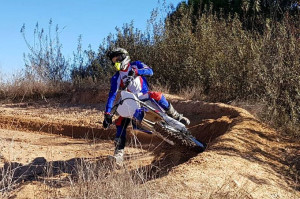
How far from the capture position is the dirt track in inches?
207

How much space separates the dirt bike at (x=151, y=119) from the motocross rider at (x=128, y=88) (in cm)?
23

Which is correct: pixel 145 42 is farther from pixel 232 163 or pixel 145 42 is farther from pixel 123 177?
pixel 123 177

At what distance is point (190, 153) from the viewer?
7.18m

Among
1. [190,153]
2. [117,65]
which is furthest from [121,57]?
[190,153]

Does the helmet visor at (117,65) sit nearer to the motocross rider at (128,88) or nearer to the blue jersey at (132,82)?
the motocross rider at (128,88)

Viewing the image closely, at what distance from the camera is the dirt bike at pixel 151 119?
261 inches

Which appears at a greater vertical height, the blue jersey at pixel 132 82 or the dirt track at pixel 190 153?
the blue jersey at pixel 132 82

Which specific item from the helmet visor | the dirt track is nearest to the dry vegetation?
the dirt track

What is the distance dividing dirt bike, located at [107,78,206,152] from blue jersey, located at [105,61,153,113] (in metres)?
0.34

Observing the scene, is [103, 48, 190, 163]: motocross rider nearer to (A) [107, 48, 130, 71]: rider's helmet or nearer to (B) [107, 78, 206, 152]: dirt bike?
(A) [107, 48, 130, 71]: rider's helmet

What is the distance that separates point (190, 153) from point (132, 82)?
1.44 m

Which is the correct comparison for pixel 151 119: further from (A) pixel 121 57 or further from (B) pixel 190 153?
(A) pixel 121 57

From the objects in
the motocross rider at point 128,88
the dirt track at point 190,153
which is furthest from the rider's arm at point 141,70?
the dirt track at point 190,153

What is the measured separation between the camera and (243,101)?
33.0 ft
